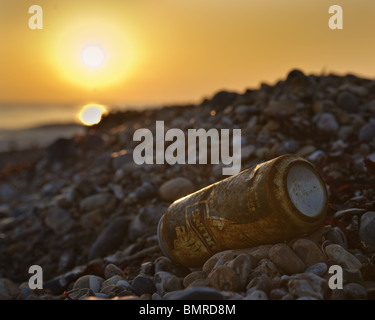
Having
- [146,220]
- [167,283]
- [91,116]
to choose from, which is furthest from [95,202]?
[91,116]

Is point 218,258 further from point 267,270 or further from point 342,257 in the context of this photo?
point 342,257

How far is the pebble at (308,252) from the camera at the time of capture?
260 cm

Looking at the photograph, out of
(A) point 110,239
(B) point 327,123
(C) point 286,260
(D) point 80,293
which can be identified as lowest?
(D) point 80,293

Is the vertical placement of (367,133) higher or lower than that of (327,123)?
lower

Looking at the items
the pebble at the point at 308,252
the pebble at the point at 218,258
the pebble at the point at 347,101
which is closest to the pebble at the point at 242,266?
the pebble at the point at 218,258

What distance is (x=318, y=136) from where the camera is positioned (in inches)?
202

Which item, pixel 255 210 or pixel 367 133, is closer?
pixel 255 210

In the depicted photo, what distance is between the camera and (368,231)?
2.91 meters

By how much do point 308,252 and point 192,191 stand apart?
2.04 m

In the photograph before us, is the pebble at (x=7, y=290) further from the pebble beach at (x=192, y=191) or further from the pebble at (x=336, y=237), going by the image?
the pebble at (x=336, y=237)

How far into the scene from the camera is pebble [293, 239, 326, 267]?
2.60 metres

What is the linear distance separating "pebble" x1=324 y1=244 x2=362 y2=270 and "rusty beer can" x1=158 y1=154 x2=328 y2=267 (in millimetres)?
166
